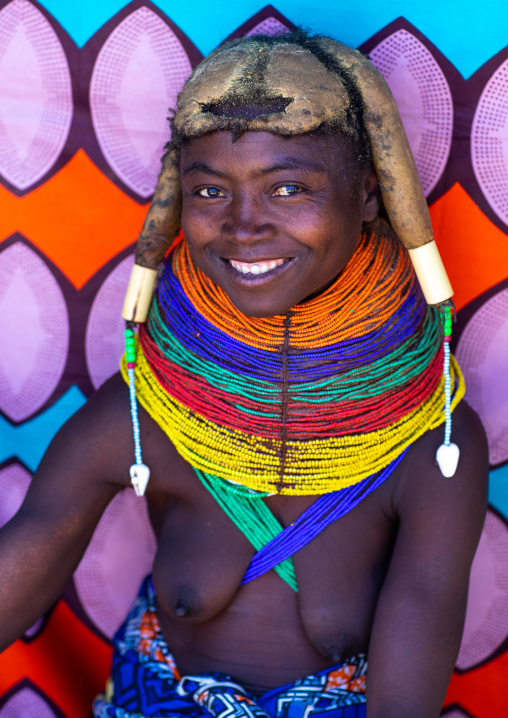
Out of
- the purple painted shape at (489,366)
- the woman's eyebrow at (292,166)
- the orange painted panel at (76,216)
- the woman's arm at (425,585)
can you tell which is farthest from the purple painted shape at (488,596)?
the orange painted panel at (76,216)

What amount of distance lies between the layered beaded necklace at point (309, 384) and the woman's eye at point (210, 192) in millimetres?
222

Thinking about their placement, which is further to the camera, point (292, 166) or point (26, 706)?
point (26, 706)

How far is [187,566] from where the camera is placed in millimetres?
1783

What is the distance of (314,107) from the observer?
4.89 ft

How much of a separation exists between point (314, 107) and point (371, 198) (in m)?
0.28

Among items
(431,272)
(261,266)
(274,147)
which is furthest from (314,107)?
(431,272)

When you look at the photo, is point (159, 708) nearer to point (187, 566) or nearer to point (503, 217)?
point (187, 566)

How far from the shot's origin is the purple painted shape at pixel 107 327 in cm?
232

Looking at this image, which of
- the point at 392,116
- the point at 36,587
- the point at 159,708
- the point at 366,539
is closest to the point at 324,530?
the point at 366,539

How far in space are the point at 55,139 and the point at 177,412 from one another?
95cm

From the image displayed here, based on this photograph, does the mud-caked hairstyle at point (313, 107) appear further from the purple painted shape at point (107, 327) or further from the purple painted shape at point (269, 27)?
the purple painted shape at point (107, 327)

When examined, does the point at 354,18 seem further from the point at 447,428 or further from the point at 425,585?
the point at 425,585

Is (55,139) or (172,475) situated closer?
(172,475)

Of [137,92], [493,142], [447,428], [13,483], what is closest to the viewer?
[447,428]
